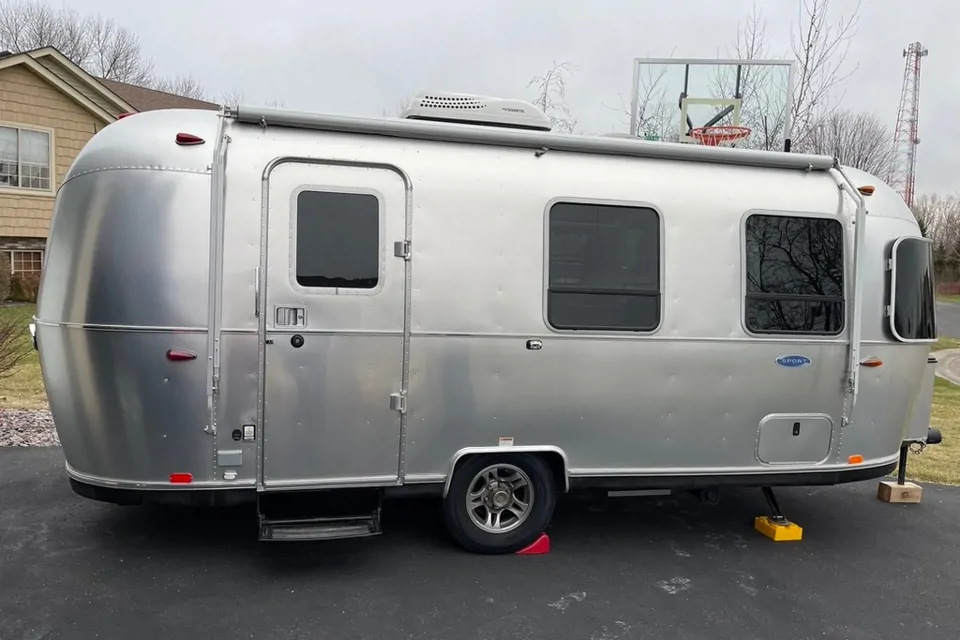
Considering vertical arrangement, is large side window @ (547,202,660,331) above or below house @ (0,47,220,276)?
below

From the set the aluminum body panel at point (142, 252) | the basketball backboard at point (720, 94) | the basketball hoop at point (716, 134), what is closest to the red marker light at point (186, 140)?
the aluminum body panel at point (142, 252)

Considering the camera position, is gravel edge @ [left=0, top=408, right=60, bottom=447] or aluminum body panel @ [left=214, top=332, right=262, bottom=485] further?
gravel edge @ [left=0, top=408, right=60, bottom=447]

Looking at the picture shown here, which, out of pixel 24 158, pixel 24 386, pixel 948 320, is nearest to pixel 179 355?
pixel 24 386

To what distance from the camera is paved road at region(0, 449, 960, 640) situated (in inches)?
155

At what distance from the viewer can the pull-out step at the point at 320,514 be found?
4301 millimetres

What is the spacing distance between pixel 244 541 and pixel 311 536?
896 mm

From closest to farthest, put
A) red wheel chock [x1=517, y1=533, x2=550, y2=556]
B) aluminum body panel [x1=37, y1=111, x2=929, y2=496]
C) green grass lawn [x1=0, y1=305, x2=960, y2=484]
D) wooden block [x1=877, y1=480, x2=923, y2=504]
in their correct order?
1. aluminum body panel [x1=37, y1=111, x2=929, y2=496]
2. red wheel chock [x1=517, y1=533, x2=550, y2=556]
3. wooden block [x1=877, y1=480, x2=923, y2=504]
4. green grass lawn [x1=0, y1=305, x2=960, y2=484]

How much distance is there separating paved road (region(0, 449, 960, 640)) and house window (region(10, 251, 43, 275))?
12.4m

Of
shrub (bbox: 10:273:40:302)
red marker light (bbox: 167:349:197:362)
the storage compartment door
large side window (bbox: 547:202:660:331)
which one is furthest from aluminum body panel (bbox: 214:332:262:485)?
shrub (bbox: 10:273:40:302)

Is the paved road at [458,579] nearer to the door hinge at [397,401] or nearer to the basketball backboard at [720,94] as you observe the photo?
the door hinge at [397,401]

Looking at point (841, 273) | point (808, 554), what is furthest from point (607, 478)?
point (841, 273)

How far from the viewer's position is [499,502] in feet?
15.7

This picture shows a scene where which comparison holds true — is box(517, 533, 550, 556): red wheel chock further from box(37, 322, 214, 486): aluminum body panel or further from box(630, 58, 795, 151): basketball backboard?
box(630, 58, 795, 151): basketball backboard

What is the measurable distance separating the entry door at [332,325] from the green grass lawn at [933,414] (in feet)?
18.6
